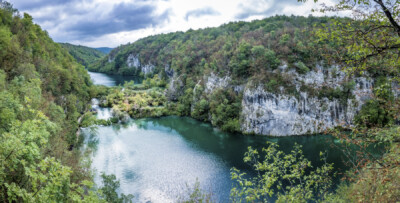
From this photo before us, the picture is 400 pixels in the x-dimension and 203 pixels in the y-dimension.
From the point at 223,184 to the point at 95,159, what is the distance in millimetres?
17382

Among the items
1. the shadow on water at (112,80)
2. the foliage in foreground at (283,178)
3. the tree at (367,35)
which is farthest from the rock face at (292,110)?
the shadow on water at (112,80)

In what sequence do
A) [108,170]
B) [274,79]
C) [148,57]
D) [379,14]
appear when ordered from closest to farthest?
[379,14] → [108,170] → [274,79] → [148,57]

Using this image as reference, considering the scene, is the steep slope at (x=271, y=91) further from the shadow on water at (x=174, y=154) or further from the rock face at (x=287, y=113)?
the shadow on water at (x=174, y=154)

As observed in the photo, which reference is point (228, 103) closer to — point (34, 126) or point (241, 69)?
point (241, 69)

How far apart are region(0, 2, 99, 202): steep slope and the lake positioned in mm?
5154

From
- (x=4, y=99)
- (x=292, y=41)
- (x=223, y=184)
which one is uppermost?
(x=292, y=41)

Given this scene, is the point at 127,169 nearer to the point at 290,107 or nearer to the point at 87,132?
the point at 87,132

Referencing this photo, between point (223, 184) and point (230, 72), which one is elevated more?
point (230, 72)

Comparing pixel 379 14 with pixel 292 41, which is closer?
pixel 379 14

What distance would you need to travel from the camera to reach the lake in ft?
84.5

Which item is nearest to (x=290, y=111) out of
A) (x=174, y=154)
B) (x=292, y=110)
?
(x=292, y=110)

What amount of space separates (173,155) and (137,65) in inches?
4529

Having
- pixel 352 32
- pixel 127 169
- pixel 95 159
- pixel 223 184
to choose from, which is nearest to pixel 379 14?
pixel 352 32

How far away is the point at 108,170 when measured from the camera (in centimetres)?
2908
